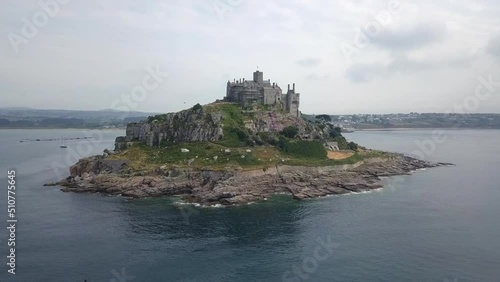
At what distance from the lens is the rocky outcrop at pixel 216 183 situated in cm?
6875

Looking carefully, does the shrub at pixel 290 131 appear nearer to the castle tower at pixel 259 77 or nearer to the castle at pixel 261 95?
the castle at pixel 261 95

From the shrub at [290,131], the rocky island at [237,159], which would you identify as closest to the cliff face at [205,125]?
the rocky island at [237,159]

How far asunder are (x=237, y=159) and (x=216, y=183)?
8610mm

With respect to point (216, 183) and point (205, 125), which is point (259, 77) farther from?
point (216, 183)

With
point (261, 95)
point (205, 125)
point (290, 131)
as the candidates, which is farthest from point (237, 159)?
point (261, 95)

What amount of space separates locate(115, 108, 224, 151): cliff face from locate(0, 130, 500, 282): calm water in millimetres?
22856

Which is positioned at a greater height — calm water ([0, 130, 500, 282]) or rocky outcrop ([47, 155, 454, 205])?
rocky outcrop ([47, 155, 454, 205])

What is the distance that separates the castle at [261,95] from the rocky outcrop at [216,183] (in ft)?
91.7

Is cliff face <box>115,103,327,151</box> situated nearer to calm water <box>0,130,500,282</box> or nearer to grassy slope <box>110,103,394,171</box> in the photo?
grassy slope <box>110,103,394,171</box>

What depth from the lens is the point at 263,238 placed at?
160 ft

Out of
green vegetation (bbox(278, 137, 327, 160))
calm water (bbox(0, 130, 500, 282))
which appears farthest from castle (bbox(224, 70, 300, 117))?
calm water (bbox(0, 130, 500, 282))

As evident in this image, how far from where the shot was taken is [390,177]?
296 feet

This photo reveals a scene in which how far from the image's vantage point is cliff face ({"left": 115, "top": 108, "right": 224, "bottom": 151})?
289 feet

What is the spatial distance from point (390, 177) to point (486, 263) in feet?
165
